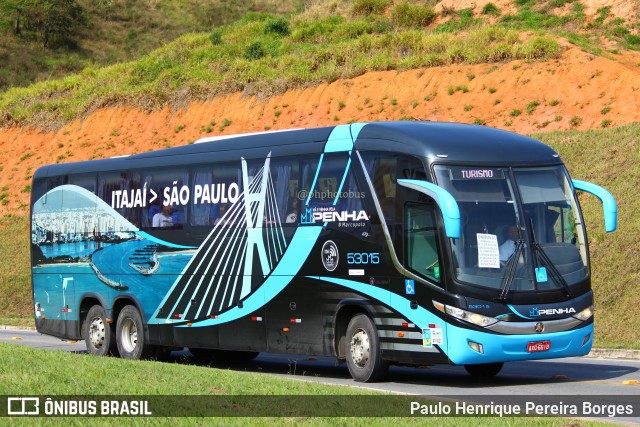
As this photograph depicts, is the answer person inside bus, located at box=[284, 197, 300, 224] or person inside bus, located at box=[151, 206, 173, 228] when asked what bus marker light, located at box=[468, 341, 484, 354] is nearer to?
person inside bus, located at box=[284, 197, 300, 224]

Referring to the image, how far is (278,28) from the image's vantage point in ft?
182

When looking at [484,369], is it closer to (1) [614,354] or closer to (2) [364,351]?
(2) [364,351]

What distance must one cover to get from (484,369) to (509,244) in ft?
9.52

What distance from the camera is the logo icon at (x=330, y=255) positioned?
50.5 ft

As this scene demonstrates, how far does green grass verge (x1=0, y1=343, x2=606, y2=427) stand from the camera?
9.35 meters

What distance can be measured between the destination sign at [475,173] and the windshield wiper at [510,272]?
3.24 ft

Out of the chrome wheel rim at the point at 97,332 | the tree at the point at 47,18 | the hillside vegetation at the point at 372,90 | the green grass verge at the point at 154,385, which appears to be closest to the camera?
the green grass verge at the point at 154,385

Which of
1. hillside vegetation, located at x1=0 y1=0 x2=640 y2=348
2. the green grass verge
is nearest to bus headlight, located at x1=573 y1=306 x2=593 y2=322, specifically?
the green grass verge

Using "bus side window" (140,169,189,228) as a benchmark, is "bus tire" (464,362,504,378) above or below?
below

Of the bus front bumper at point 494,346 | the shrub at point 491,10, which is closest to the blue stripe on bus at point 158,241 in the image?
the bus front bumper at point 494,346

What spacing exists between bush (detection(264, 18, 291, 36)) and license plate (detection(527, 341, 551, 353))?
42.5 metres

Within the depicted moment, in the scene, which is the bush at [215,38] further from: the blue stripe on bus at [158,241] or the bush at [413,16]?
the blue stripe on bus at [158,241]

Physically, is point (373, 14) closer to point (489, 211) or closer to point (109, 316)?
point (109, 316)

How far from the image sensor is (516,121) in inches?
1449
